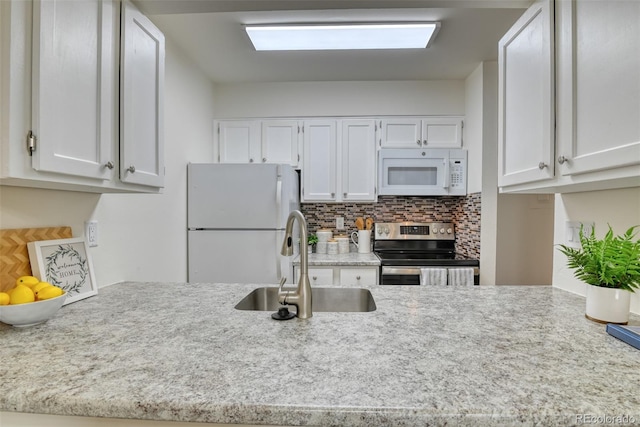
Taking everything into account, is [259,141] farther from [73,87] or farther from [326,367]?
[326,367]

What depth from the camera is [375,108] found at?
3.17m

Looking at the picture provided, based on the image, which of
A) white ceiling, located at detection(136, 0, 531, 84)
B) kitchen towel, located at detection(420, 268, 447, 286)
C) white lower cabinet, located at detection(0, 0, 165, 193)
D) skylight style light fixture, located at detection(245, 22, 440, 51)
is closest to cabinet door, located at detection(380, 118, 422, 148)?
white ceiling, located at detection(136, 0, 531, 84)

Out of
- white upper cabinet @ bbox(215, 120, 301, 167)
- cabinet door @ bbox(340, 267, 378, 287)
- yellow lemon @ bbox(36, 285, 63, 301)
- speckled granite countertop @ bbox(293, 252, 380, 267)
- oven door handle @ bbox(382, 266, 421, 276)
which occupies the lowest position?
cabinet door @ bbox(340, 267, 378, 287)

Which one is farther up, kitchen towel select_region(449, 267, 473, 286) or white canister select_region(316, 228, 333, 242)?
white canister select_region(316, 228, 333, 242)

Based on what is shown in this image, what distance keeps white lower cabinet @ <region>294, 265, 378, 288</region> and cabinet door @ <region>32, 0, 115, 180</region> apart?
1.83 metres

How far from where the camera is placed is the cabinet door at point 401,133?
3.11 m

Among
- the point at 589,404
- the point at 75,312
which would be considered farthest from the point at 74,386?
the point at 589,404

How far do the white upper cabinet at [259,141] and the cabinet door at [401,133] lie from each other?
846mm

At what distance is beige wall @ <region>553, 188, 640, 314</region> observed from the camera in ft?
3.88

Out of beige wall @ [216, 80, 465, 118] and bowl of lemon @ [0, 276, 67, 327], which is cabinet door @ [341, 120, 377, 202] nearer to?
beige wall @ [216, 80, 465, 118]

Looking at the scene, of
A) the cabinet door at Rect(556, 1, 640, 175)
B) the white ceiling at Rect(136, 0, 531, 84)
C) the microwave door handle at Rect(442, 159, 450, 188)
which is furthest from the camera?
the microwave door handle at Rect(442, 159, 450, 188)

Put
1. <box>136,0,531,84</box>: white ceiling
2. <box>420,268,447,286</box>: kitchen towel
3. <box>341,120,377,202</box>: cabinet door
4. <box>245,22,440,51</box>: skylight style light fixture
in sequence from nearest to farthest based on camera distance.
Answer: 1. <box>136,0,531,84</box>: white ceiling
2. <box>245,22,440,51</box>: skylight style light fixture
3. <box>420,268,447,286</box>: kitchen towel
4. <box>341,120,377,202</box>: cabinet door

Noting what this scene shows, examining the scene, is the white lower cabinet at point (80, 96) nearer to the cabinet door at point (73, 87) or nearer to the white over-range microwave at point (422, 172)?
the cabinet door at point (73, 87)

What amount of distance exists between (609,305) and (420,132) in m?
2.33
